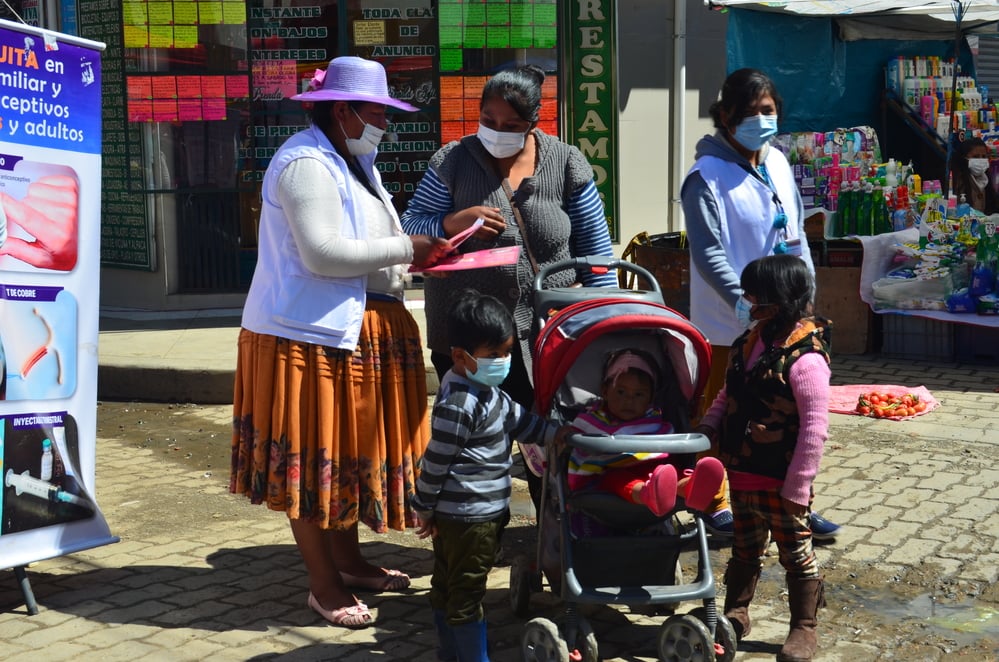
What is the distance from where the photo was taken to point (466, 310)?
152 inches

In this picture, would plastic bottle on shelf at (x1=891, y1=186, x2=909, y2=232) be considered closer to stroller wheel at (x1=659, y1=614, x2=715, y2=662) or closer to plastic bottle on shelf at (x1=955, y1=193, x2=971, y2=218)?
plastic bottle on shelf at (x1=955, y1=193, x2=971, y2=218)

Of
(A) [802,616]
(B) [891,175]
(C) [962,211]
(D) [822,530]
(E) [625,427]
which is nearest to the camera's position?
(A) [802,616]

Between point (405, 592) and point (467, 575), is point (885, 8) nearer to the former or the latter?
point (405, 592)

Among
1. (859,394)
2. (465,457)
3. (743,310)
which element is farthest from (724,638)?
(859,394)

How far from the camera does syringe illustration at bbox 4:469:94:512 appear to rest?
4.48 m

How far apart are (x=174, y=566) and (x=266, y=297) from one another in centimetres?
145

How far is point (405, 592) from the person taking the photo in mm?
4789

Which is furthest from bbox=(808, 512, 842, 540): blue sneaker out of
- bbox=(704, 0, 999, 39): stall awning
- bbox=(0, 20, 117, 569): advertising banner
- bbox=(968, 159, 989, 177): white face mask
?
bbox=(968, 159, 989, 177): white face mask

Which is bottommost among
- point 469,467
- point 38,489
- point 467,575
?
point 467,575

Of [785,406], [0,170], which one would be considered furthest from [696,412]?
[0,170]

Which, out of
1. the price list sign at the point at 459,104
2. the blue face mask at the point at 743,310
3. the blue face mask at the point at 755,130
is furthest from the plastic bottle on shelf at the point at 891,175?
the blue face mask at the point at 743,310

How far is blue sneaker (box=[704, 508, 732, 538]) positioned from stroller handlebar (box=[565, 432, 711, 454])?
5.03ft

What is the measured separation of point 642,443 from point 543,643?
2.33ft

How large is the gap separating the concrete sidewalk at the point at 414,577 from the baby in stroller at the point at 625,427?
1.99 feet
